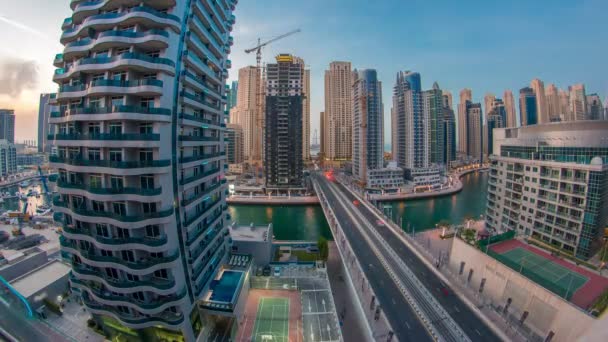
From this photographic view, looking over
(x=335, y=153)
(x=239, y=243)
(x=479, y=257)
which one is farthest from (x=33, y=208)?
(x=335, y=153)

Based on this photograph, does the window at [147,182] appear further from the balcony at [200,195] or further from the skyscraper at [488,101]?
the skyscraper at [488,101]

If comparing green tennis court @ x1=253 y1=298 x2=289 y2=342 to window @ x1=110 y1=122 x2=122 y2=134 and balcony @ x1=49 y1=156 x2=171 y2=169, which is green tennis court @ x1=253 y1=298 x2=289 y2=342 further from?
window @ x1=110 y1=122 x2=122 y2=134

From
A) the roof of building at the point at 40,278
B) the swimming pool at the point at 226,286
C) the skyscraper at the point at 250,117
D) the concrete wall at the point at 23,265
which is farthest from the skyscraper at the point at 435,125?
the concrete wall at the point at 23,265

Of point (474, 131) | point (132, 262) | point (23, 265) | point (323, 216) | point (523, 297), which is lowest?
point (323, 216)

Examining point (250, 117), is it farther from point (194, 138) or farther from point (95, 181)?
point (95, 181)

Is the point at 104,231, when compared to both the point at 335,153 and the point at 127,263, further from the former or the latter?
the point at 335,153

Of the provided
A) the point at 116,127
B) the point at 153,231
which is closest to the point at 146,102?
the point at 116,127
